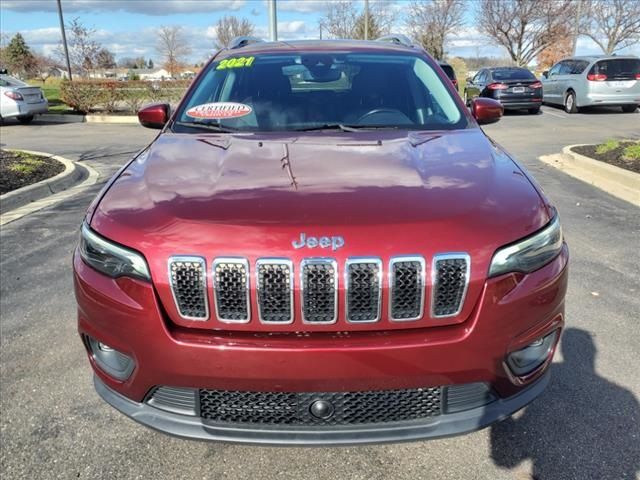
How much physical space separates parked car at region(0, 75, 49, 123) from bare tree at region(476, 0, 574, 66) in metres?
30.1

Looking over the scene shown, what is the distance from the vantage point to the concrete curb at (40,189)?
6406 mm

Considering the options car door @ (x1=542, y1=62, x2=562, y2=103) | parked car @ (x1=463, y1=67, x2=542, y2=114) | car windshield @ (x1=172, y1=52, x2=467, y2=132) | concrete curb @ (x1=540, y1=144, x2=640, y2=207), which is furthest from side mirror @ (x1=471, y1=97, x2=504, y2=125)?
car door @ (x1=542, y1=62, x2=562, y2=103)

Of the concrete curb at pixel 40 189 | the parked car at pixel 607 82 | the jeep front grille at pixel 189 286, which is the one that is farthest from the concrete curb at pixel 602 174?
the parked car at pixel 607 82

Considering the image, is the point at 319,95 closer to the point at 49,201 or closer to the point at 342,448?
the point at 342,448

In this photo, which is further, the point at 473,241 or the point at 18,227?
the point at 18,227

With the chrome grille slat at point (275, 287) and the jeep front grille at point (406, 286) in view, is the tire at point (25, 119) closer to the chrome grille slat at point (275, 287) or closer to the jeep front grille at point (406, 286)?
the chrome grille slat at point (275, 287)

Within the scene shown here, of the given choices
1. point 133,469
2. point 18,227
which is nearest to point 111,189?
point 133,469

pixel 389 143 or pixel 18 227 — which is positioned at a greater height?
pixel 389 143

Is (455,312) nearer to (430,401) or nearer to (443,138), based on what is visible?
(430,401)

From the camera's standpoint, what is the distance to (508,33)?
3738 centimetres

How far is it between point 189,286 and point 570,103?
18824 mm

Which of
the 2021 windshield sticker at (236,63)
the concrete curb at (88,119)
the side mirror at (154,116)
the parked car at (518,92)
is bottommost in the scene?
the concrete curb at (88,119)

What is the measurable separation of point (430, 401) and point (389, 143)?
1293 mm

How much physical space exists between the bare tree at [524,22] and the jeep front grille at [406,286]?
38.6m
